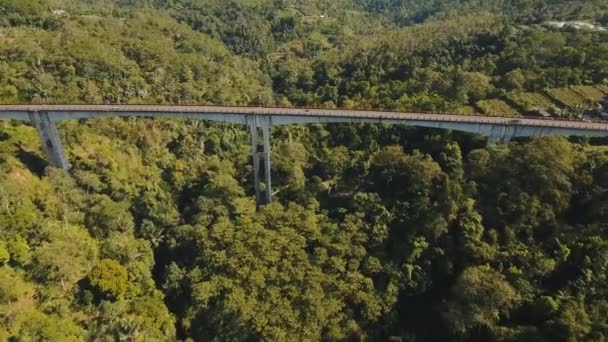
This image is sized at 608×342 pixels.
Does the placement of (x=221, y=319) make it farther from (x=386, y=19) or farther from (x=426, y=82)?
(x=386, y=19)

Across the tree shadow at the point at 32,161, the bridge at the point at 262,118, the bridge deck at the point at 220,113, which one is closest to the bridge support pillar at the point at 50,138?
the bridge at the point at 262,118

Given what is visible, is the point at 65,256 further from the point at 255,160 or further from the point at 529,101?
the point at 529,101

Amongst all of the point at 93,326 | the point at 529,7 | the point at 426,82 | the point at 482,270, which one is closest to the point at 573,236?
the point at 482,270

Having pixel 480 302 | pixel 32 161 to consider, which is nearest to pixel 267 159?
pixel 32 161

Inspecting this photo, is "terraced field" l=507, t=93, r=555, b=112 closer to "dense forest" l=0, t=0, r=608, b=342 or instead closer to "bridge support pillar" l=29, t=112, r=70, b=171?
"dense forest" l=0, t=0, r=608, b=342

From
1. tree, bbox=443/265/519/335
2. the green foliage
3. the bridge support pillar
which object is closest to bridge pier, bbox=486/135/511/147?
tree, bbox=443/265/519/335
